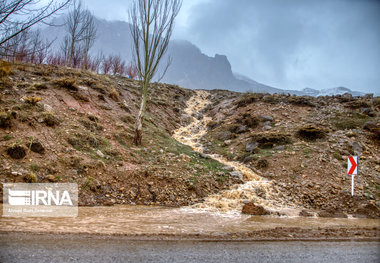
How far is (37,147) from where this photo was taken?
7086 mm

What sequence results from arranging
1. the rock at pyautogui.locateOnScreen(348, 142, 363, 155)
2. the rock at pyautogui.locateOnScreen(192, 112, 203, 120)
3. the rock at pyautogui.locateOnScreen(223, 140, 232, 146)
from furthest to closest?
the rock at pyautogui.locateOnScreen(192, 112, 203, 120)
the rock at pyautogui.locateOnScreen(223, 140, 232, 146)
the rock at pyautogui.locateOnScreen(348, 142, 363, 155)

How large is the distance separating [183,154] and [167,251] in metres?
7.83

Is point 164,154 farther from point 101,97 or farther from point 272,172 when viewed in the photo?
point 101,97

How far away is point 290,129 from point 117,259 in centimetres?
1298

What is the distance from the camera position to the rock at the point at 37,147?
7.02 metres

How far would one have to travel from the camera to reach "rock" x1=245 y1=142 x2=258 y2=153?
12.5m

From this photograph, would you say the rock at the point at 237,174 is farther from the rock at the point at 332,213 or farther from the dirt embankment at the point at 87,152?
the rock at the point at 332,213

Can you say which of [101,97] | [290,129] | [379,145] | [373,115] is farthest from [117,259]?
[373,115]

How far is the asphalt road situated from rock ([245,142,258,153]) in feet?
28.1

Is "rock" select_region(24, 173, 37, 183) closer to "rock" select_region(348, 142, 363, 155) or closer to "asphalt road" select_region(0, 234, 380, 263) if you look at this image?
"asphalt road" select_region(0, 234, 380, 263)

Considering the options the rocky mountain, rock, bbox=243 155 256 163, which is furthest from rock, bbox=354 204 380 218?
the rocky mountain

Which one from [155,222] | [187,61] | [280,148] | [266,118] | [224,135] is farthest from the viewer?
[187,61]

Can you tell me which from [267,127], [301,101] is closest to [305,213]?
[267,127]

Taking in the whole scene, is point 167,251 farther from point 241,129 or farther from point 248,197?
point 241,129
